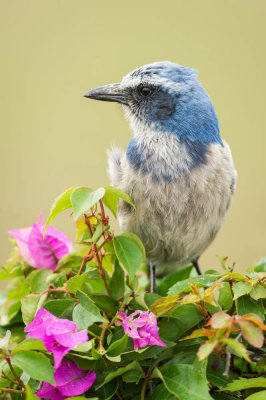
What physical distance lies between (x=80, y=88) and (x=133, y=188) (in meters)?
3.15

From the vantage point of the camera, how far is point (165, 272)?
2.71 meters

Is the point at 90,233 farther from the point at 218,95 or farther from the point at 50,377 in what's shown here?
the point at 218,95

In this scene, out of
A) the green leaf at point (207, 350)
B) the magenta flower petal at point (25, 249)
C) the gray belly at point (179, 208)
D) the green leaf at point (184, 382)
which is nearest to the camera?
the green leaf at point (207, 350)

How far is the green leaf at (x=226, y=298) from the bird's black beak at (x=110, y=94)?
1.29 m

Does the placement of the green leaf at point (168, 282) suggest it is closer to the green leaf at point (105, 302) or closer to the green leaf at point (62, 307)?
the green leaf at point (105, 302)

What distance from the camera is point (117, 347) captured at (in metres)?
1.24

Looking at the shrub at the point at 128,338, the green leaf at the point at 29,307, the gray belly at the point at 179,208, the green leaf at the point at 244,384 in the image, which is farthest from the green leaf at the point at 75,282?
the gray belly at the point at 179,208

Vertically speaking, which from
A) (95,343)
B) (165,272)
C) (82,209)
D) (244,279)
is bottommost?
(165,272)

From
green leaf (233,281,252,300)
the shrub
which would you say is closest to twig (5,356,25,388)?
the shrub

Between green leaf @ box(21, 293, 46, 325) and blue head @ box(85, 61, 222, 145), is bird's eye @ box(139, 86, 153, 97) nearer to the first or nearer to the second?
blue head @ box(85, 61, 222, 145)

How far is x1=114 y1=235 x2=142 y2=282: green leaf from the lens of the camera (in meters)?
1.44

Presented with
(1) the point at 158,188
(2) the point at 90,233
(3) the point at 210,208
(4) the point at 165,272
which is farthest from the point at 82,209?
(4) the point at 165,272

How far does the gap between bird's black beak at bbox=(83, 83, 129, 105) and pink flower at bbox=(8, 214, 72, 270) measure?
2.60ft

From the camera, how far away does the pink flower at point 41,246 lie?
1857 millimetres
